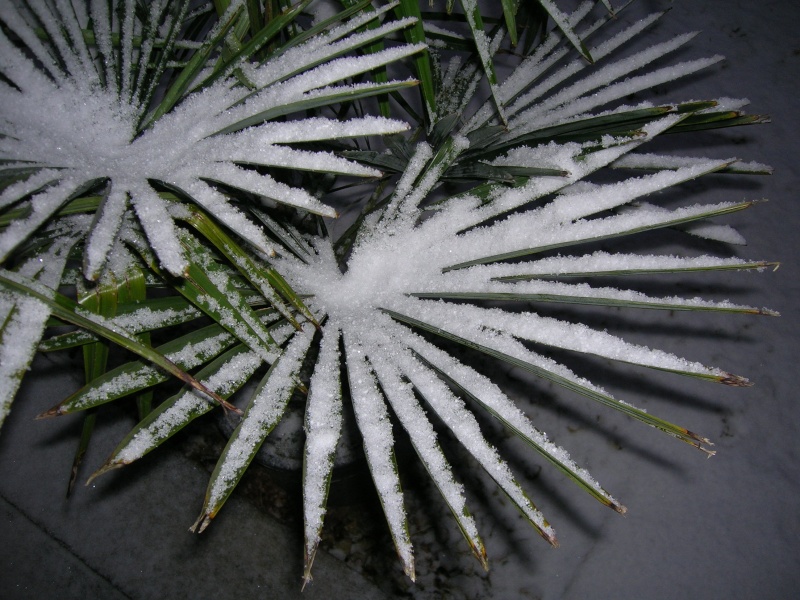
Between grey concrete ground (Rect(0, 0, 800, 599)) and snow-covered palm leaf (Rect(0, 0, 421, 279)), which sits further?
grey concrete ground (Rect(0, 0, 800, 599))

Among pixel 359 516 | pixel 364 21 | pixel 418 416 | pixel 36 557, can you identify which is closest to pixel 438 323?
pixel 418 416

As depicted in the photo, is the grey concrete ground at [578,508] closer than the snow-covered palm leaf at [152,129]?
No

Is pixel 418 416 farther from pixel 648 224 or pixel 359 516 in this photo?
pixel 359 516

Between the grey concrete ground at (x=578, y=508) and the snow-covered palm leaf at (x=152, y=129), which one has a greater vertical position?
the snow-covered palm leaf at (x=152, y=129)

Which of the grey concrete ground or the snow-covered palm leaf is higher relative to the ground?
the snow-covered palm leaf
